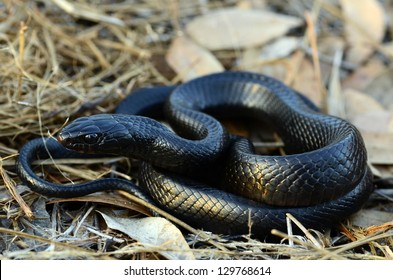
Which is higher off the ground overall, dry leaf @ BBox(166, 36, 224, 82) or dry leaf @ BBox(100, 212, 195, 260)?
dry leaf @ BBox(166, 36, 224, 82)

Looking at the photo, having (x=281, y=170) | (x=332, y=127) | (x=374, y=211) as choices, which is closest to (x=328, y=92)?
(x=332, y=127)

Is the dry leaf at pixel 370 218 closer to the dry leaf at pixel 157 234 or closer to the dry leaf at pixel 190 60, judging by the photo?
the dry leaf at pixel 157 234

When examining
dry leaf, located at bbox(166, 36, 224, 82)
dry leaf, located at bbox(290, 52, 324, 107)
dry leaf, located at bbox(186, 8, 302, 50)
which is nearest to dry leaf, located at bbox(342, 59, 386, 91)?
dry leaf, located at bbox(290, 52, 324, 107)

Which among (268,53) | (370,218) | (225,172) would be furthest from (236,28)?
(370,218)

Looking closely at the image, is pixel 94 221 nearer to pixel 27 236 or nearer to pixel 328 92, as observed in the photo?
pixel 27 236

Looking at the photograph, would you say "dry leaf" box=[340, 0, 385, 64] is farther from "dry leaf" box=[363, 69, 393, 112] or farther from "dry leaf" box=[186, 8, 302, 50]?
"dry leaf" box=[186, 8, 302, 50]

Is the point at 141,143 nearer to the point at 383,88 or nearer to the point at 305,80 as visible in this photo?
the point at 305,80
